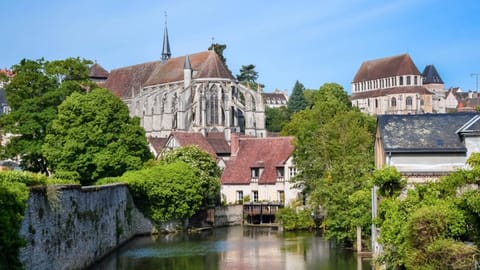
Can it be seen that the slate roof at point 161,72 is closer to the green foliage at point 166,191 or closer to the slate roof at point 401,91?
the slate roof at point 401,91

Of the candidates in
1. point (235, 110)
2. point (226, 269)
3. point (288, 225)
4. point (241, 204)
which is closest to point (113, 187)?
point (226, 269)

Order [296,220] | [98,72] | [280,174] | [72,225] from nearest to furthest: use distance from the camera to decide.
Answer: [72,225] → [296,220] → [280,174] → [98,72]

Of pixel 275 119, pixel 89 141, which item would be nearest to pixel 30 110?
pixel 89 141

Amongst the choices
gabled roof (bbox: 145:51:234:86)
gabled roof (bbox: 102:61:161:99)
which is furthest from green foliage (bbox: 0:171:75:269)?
gabled roof (bbox: 102:61:161:99)

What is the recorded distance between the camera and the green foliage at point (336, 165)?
37156 mm

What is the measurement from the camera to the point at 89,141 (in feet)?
162

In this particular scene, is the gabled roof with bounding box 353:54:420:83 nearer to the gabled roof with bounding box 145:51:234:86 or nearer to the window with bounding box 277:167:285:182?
the gabled roof with bounding box 145:51:234:86

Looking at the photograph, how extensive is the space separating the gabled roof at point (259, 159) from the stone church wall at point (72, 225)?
1773 cm

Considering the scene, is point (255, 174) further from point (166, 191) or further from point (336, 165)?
point (336, 165)

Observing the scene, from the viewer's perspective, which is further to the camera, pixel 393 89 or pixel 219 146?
pixel 393 89

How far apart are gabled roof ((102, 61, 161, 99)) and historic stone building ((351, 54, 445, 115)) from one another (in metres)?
45.0

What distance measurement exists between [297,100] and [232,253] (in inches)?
4562

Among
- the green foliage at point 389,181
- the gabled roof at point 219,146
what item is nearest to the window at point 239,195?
the gabled roof at point 219,146

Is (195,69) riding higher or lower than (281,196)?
higher
